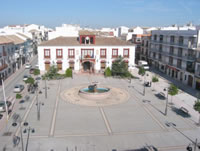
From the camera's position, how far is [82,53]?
48.0m

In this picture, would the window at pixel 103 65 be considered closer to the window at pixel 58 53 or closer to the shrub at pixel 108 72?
the shrub at pixel 108 72

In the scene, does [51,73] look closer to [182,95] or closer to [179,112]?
[182,95]

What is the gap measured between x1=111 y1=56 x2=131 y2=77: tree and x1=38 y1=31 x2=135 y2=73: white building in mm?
3369

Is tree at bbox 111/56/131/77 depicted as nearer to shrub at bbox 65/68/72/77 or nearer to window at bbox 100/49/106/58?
window at bbox 100/49/106/58

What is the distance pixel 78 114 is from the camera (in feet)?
82.5

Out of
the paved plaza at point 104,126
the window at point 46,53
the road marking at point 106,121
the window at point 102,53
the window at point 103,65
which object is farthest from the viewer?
the window at point 103,65

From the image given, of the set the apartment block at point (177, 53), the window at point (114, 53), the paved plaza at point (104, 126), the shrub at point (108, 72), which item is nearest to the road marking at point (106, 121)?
the paved plaza at point (104, 126)

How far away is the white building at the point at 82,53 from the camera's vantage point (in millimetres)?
46978

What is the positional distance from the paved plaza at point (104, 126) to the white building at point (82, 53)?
55.3ft

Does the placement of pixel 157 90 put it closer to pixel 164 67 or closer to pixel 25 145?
pixel 164 67

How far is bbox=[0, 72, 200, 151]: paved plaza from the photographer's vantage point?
720 inches

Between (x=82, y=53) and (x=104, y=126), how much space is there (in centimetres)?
2865

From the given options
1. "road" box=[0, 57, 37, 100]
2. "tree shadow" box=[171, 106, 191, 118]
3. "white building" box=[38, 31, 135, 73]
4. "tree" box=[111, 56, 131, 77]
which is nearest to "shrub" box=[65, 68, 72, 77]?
"white building" box=[38, 31, 135, 73]

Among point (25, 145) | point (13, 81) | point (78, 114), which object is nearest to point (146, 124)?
point (78, 114)
